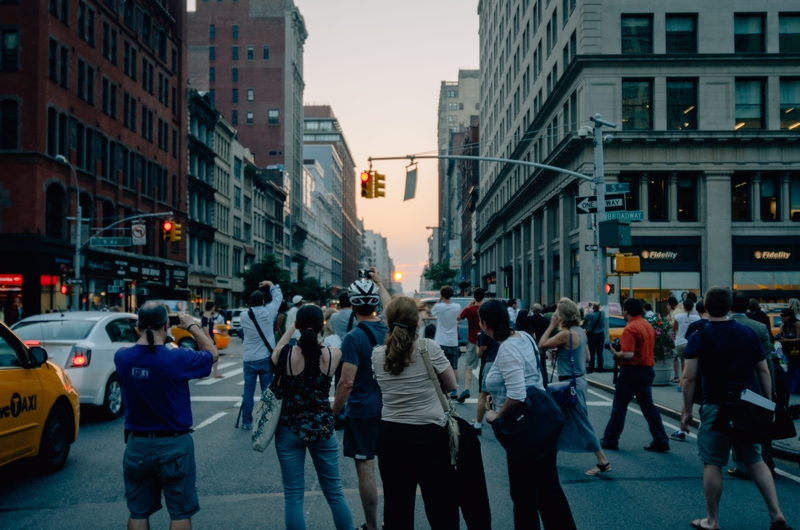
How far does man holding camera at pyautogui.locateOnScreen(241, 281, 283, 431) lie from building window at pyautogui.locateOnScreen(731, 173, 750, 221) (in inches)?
1167

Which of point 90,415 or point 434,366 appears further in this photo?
point 90,415

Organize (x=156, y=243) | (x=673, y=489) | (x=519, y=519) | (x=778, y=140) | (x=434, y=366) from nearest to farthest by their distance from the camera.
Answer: (x=434, y=366)
(x=519, y=519)
(x=673, y=489)
(x=778, y=140)
(x=156, y=243)

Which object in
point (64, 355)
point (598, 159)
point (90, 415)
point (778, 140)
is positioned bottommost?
point (90, 415)

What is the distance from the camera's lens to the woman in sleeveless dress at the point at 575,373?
7.05 meters

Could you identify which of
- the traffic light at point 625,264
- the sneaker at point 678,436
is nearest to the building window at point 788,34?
the traffic light at point 625,264

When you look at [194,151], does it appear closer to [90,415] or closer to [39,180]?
[39,180]

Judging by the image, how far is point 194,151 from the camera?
57438 mm

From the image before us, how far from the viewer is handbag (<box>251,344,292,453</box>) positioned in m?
4.85

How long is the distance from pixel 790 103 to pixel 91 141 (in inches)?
1434

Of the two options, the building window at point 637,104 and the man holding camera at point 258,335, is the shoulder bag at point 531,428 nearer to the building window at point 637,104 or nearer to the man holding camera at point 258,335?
the man holding camera at point 258,335

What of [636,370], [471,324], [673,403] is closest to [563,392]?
[636,370]

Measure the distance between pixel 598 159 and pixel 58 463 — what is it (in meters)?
15.6

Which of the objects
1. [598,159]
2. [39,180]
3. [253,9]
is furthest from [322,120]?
[598,159]

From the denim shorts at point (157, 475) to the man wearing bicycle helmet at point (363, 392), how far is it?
1252 millimetres
